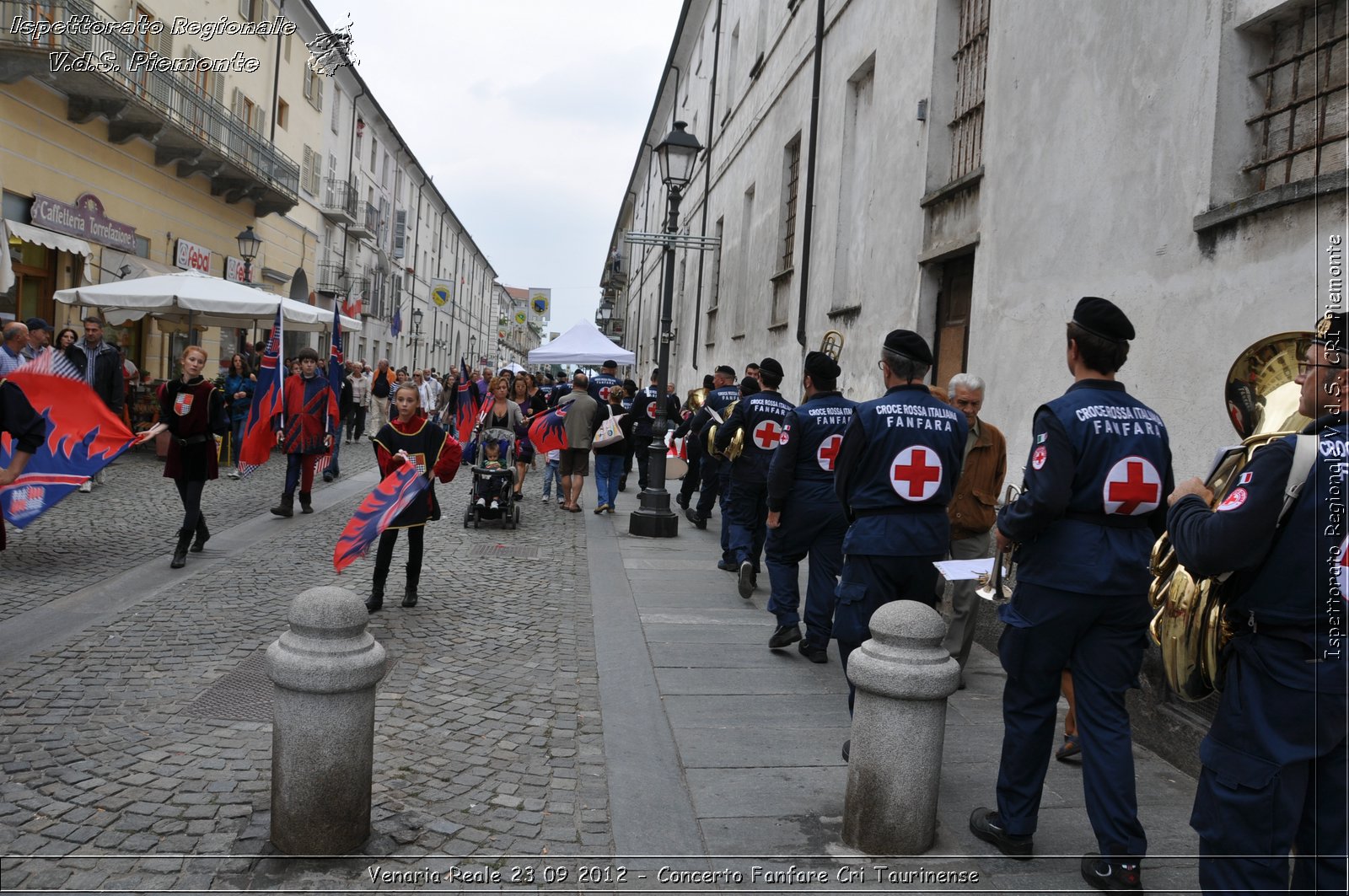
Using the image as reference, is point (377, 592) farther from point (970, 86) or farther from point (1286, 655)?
point (970, 86)

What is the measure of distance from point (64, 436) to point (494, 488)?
15.9 ft

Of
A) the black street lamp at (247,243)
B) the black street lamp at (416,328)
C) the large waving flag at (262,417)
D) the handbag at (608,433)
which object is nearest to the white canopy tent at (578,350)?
the black street lamp at (247,243)

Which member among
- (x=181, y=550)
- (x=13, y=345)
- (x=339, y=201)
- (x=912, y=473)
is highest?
(x=339, y=201)

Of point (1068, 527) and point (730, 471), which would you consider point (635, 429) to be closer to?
point (730, 471)

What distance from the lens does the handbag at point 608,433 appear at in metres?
13.0

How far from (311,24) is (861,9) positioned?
24.0m

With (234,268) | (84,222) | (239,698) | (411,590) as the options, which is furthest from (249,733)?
(234,268)

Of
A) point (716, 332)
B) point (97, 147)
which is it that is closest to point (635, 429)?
point (716, 332)

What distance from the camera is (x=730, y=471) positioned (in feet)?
27.9

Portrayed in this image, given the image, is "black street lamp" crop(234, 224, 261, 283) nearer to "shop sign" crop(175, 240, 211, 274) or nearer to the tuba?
"shop sign" crop(175, 240, 211, 274)

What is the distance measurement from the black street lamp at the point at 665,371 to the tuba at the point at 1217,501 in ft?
28.3

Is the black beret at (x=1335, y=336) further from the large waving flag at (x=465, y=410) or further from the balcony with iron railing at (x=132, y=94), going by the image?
the balcony with iron railing at (x=132, y=94)

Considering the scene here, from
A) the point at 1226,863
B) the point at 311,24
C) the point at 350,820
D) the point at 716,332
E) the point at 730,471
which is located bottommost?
the point at 350,820

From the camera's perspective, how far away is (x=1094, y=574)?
3.49 m
